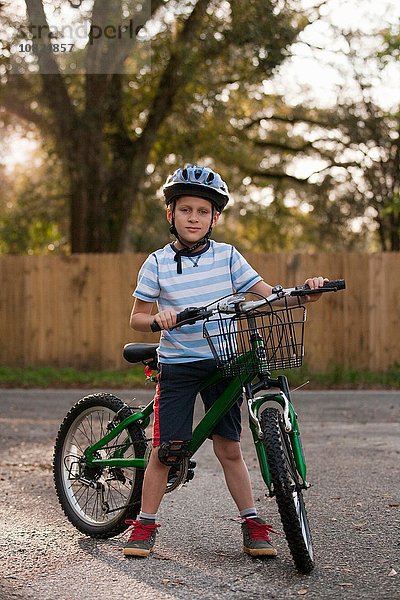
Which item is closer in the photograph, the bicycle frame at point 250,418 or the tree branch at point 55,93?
the bicycle frame at point 250,418

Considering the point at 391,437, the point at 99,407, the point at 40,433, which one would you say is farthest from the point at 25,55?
the point at 99,407

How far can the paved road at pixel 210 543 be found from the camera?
15.1 ft

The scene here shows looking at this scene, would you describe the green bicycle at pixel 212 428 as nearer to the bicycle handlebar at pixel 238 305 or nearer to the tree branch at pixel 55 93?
the bicycle handlebar at pixel 238 305

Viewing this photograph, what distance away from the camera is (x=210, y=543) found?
5.47m

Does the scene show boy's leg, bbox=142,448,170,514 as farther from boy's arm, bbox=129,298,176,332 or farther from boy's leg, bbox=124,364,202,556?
boy's arm, bbox=129,298,176,332

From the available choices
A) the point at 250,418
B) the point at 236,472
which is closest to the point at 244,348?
the point at 250,418

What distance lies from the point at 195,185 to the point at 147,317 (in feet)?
2.19

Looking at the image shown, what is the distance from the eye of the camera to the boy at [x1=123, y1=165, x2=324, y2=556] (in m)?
5.16

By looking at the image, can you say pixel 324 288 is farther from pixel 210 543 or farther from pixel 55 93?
pixel 55 93

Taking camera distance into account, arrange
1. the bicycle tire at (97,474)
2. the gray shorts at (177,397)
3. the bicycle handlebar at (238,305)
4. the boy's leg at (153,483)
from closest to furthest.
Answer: the bicycle handlebar at (238,305) → the gray shorts at (177,397) → the boy's leg at (153,483) → the bicycle tire at (97,474)

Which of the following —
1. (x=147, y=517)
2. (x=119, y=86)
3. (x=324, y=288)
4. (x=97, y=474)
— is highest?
(x=119, y=86)

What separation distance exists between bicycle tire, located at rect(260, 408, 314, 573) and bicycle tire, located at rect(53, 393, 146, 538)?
3.14ft

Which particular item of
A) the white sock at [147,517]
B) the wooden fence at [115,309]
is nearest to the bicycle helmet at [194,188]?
the white sock at [147,517]

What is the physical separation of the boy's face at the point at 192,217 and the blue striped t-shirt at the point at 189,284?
10 cm
